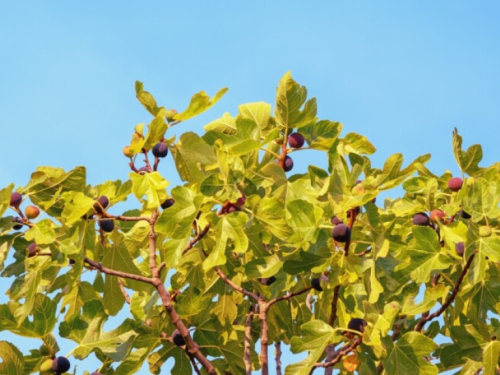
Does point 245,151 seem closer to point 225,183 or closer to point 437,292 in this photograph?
point 225,183

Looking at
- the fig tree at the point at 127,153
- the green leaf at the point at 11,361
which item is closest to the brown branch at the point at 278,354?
the fig tree at the point at 127,153

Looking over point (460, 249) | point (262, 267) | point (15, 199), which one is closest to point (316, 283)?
point (262, 267)

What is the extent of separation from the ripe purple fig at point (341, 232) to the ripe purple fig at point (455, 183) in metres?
1.07

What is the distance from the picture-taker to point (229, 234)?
13.7 feet

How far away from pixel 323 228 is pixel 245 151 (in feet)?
1.90

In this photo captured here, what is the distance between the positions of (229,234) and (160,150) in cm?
79

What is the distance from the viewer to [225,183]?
13.9 feet

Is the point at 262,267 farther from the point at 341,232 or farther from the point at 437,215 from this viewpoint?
the point at 437,215

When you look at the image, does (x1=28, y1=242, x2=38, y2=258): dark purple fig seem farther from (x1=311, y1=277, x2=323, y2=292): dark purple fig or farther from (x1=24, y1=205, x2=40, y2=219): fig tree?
(x1=311, y1=277, x2=323, y2=292): dark purple fig

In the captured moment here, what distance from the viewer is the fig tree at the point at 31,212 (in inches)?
183

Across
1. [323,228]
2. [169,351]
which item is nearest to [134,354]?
[169,351]

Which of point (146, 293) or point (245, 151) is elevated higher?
point (245, 151)

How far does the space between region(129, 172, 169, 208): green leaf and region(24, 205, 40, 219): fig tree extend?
657 mm

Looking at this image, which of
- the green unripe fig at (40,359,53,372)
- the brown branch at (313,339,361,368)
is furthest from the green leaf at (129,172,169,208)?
the brown branch at (313,339,361,368)
